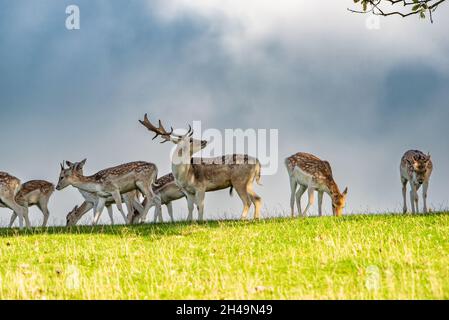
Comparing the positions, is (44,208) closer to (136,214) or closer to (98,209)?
(136,214)

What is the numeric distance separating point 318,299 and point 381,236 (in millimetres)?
5549

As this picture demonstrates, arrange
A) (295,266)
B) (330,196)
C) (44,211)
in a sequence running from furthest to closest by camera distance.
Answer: (44,211) < (330,196) < (295,266)

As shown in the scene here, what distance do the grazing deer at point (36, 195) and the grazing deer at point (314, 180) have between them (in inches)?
282

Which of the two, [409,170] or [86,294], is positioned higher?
[409,170]

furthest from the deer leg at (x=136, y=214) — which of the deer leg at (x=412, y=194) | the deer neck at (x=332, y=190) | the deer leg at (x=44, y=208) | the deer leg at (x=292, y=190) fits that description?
the deer leg at (x=412, y=194)

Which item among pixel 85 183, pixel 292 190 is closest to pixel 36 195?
pixel 85 183

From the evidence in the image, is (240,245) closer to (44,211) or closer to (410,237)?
(410,237)

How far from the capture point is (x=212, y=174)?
18.7 metres

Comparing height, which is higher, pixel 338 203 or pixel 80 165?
pixel 80 165

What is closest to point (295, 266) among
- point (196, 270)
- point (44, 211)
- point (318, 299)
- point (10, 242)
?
point (196, 270)

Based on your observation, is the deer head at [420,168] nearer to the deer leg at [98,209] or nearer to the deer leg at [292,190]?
the deer leg at [292,190]

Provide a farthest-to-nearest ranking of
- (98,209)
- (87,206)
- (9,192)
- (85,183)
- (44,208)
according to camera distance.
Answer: (44,208) < (87,206) < (9,192) < (85,183) < (98,209)

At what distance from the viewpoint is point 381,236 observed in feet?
43.9

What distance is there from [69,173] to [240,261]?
390 inches
